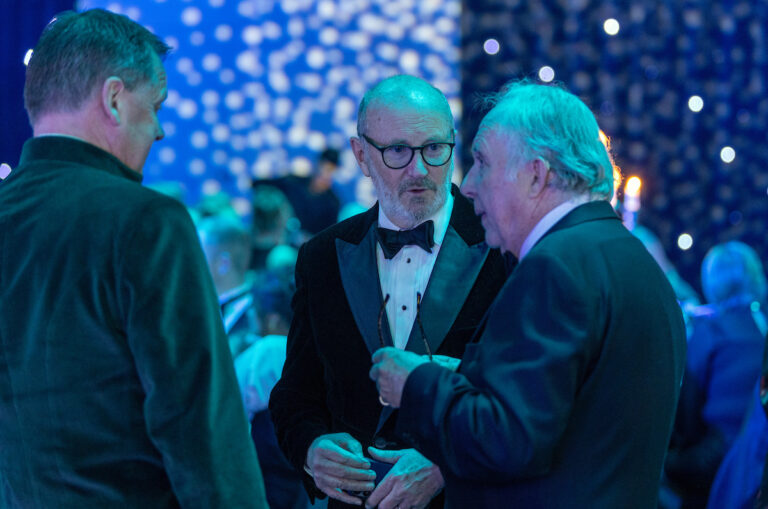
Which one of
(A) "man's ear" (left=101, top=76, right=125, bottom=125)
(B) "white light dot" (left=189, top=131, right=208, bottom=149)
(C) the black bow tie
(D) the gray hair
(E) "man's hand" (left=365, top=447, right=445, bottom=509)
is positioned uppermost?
(B) "white light dot" (left=189, top=131, right=208, bottom=149)

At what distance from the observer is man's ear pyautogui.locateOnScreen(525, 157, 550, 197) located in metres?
1.51

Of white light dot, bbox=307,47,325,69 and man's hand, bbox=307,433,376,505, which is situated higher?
white light dot, bbox=307,47,325,69

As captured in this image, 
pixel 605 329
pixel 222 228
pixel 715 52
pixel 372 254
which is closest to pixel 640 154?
pixel 715 52

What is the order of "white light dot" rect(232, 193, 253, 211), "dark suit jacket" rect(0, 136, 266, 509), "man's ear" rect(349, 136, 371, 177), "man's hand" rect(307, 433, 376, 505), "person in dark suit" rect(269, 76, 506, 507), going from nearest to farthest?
"dark suit jacket" rect(0, 136, 266, 509) → "man's hand" rect(307, 433, 376, 505) → "person in dark suit" rect(269, 76, 506, 507) → "man's ear" rect(349, 136, 371, 177) → "white light dot" rect(232, 193, 253, 211)

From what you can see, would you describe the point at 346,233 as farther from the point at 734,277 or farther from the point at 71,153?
the point at 734,277

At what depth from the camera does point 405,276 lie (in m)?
1.97

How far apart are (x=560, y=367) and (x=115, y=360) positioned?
0.71 meters

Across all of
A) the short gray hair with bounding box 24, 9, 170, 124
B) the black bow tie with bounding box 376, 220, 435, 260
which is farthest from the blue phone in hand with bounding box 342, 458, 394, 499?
the short gray hair with bounding box 24, 9, 170, 124

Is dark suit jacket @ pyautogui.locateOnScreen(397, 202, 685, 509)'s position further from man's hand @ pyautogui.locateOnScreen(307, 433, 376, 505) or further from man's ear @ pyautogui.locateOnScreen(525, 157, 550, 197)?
man's hand @ pyautogui.locateOnScreen(307, 433, 376, 505)

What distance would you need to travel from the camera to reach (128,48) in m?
1.44

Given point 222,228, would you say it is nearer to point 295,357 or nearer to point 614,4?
point 295,357

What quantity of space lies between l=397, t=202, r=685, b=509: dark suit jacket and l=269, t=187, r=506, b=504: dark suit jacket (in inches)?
14.8

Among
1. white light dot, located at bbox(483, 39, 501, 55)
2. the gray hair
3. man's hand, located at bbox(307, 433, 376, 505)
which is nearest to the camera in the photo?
man's hand, located at bbox(307, 433, 376, 505)

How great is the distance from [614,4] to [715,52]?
0.93 meters
